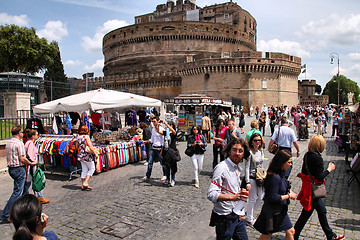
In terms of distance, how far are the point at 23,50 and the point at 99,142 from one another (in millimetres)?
25419

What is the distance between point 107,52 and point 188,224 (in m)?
56.8

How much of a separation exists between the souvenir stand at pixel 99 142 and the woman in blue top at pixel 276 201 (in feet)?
16.6

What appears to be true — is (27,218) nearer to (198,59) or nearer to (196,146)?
(196,146)

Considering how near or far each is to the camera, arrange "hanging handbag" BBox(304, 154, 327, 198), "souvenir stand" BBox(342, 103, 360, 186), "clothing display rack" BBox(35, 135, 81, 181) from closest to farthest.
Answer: "hanging handbag" BBox(304, 154, 327, 198) → "souvenir stand" BBox(342, 103, 360, 186) → "clothing display rack" BBox(35, 135, 81, 181)

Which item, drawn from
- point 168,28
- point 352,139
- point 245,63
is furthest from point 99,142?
point 168,28

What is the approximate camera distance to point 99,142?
788 centimetres

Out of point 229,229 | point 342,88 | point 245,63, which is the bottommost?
point 229,229

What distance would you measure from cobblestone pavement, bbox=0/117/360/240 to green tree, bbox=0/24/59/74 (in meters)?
25.2

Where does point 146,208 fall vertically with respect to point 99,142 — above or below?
below

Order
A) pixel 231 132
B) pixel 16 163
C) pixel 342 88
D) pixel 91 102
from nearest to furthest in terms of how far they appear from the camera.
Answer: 1. pixel 16 163
2. pixel 231 132
3. pixel 91 102
4. pixel 342 88

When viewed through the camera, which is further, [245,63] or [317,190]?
[245,63]

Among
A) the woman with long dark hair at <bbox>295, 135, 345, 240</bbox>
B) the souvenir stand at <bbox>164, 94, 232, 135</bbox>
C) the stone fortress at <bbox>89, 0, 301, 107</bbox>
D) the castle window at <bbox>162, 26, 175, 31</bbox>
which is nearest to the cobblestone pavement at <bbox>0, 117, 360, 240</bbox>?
the woman with long dark hair at <bbox>295, 135, 345, 240</bbox>

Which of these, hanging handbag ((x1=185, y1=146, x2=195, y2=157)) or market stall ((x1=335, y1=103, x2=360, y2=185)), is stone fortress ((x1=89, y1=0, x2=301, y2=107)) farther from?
hanging handbag ((x1=185, y1=146, x2=195, y2=157))

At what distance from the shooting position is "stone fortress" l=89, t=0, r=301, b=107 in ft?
108
